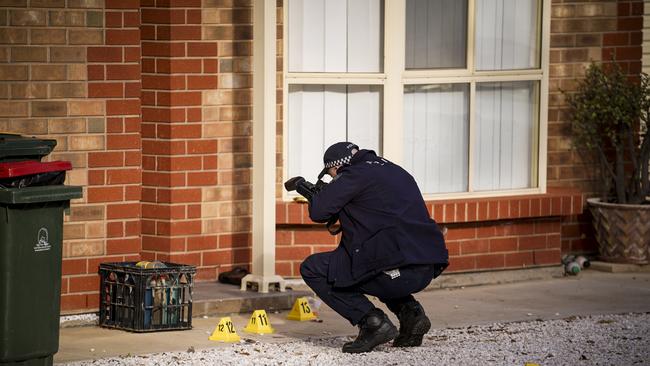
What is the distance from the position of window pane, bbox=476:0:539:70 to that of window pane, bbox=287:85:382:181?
1050mm

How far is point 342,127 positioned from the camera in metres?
10.4

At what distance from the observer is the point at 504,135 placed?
11117mm

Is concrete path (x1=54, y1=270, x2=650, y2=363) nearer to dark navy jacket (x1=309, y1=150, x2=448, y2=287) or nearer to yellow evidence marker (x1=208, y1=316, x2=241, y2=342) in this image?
yellow evidence marker (x1=208, y1=316, x2=241, y2=342)

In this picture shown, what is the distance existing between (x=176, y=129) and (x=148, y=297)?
1487mm

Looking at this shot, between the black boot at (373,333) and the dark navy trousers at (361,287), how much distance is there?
0.16 feet

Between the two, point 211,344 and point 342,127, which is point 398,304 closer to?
point 211,344

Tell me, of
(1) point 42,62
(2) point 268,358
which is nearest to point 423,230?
(2) point 268,358

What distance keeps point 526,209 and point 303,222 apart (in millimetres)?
1965

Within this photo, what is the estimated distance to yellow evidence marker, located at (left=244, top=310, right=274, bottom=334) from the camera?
8820 millimetres

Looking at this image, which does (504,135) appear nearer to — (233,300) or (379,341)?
(233,300)

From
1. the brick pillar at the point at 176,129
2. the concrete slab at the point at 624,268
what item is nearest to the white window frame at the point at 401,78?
the brick pillar at the point at 176,129

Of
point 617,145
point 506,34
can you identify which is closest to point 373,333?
point 506,34

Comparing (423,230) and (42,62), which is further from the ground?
(42,62)

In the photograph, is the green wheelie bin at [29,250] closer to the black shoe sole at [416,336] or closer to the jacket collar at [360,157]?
the jacket collar at [360,157]
